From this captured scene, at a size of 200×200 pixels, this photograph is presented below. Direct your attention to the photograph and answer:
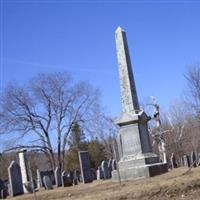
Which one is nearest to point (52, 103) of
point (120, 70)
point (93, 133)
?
point (93, 133)

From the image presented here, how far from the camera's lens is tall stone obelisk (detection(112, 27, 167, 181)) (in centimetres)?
1844

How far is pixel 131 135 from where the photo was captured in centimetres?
1914

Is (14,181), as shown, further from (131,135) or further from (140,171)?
(140,171)

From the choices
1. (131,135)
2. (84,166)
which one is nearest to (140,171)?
(131,135)

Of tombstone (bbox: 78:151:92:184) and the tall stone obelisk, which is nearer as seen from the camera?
the tall stone obelisk

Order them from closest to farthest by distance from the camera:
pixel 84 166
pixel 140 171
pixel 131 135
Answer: pixel 140 171, pixel 131 135, pixel 84 166

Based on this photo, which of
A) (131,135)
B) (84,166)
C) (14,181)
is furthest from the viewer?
(84,166)

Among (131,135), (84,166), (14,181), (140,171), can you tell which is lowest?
(140,171)

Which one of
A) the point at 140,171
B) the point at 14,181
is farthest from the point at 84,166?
the point at 140,171

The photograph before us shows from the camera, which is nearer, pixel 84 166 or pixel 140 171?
pixel 140 171

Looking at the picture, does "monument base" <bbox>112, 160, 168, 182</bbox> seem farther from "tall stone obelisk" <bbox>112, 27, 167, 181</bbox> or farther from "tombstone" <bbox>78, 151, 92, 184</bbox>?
"tombstone" <bbox>78, 151, 92, 184</bbox>

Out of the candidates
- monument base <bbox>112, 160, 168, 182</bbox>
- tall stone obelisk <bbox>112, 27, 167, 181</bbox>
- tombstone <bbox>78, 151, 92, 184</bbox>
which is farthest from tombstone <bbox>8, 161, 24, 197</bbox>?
monument base <bbox>112, 160, 168, 182</bbox>

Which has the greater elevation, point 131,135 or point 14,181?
point 131,135

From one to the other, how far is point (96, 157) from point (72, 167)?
3.29 m
